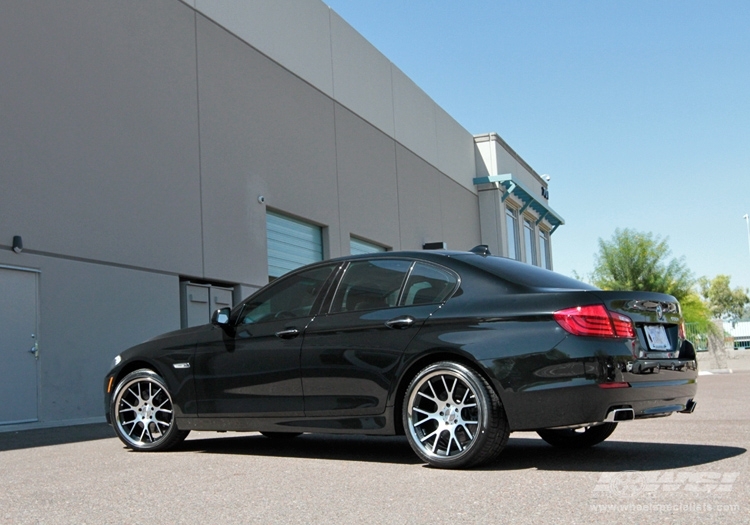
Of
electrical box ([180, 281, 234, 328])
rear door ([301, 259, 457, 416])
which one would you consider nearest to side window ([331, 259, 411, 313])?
rear door ([301, 259, 457, 416])

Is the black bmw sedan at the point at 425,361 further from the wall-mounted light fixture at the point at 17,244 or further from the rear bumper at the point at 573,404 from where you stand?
the wall-mounted light fixture at the point at 17,244

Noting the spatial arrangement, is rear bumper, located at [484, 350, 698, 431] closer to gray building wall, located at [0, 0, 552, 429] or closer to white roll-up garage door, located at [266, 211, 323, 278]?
gray building wall, located at [0, 0, 552, 429]

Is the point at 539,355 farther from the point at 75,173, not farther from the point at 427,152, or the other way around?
the point at 427,152

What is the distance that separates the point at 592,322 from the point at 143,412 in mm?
3874

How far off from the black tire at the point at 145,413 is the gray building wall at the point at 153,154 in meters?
5.80

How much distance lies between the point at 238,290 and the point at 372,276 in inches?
469

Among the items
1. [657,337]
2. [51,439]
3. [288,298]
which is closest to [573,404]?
[657,337]

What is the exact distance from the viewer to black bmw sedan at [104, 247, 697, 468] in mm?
5254

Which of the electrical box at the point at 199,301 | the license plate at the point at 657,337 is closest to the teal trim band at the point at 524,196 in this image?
the electrical box at the point at 199,301

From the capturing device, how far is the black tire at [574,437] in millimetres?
6457

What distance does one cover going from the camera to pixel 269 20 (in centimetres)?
2034

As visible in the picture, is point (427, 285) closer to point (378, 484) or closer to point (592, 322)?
point (592, 322)

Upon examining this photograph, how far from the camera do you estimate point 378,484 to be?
16.3 ft

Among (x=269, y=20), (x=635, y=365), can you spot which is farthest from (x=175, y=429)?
(x=269, y=20)
